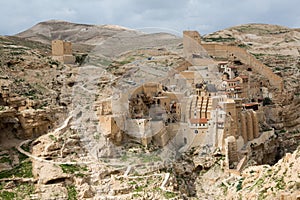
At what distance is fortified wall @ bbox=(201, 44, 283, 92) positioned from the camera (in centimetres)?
5169

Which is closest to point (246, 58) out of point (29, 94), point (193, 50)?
point (193, 50)

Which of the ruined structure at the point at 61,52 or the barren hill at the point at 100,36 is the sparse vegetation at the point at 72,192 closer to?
the ruined structure at the point at 61,52

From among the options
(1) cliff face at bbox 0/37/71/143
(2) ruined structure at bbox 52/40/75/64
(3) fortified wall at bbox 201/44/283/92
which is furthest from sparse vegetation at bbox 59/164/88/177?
(3) fortified wall at bbox 201/44/283/92

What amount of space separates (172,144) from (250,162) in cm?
628

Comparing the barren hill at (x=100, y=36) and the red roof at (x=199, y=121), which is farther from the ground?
the barren hill at (x=100, y=36)

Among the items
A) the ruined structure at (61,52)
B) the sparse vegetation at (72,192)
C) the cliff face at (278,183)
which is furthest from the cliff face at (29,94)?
the cliff face at (278,183)

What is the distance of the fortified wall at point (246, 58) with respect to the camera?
170 feet

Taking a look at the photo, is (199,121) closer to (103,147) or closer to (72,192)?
(103,147)

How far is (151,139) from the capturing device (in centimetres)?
3197

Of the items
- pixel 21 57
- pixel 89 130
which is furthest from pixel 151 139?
pixel 21 57

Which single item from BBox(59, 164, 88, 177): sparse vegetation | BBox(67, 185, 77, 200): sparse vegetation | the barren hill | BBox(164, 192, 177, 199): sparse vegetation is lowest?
BBox(164, 192, 177, 199): sparse vegetation

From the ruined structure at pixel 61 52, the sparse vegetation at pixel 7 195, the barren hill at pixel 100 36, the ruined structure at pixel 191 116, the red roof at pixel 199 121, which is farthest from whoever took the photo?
the barren hill at pixel 100 36

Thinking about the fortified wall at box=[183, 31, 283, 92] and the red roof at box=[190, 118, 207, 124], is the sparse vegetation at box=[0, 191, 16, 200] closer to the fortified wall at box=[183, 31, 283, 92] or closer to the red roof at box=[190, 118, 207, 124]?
the red roof at box=[190, 118, 207, 124]

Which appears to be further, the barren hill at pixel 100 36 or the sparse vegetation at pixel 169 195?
the barren hill at pixel 100 36
